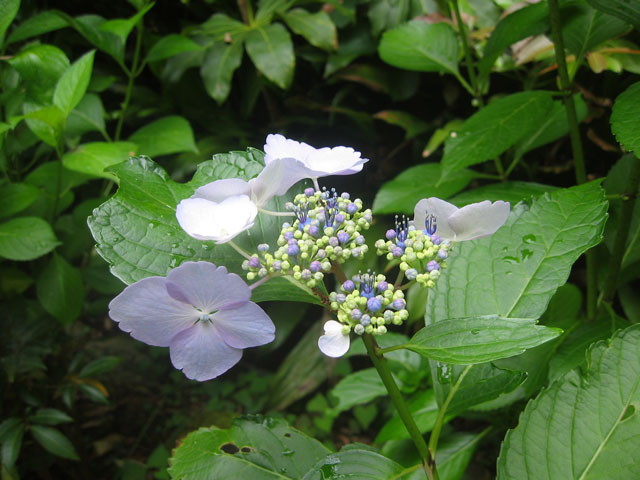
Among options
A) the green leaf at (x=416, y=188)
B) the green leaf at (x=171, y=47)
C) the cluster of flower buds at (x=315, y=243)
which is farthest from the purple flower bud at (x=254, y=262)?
the green leaf at (x=171, y=47)

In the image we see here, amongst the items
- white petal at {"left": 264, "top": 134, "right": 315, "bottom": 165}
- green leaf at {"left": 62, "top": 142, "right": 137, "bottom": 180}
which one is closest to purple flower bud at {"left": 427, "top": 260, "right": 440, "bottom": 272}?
white petal at {"left": 264, "top": 134, "right": 315, "bottom": 165}

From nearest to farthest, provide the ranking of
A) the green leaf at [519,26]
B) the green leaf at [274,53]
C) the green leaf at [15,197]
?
the green leaf at [519,26]
the green leaf at [15,197]
the green leaf at [274,53]

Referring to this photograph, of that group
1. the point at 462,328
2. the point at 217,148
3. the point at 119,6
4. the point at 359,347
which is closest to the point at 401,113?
the point at 217,148

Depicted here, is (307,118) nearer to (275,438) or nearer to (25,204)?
(25,204)

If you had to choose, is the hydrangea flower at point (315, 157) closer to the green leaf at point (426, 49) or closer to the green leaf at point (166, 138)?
the green leaf at point (426, 49)

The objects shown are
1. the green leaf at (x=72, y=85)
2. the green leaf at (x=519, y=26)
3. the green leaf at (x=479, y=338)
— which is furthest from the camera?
the green leaf at (x=72, y=85)

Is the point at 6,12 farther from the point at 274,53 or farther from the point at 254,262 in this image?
the point at 254,262

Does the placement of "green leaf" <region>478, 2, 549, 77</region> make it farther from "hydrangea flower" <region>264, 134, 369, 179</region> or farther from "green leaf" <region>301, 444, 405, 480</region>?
"green leaf" <region>301, 444, 405, 480</region>

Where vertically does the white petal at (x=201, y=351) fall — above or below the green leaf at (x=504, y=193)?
above
